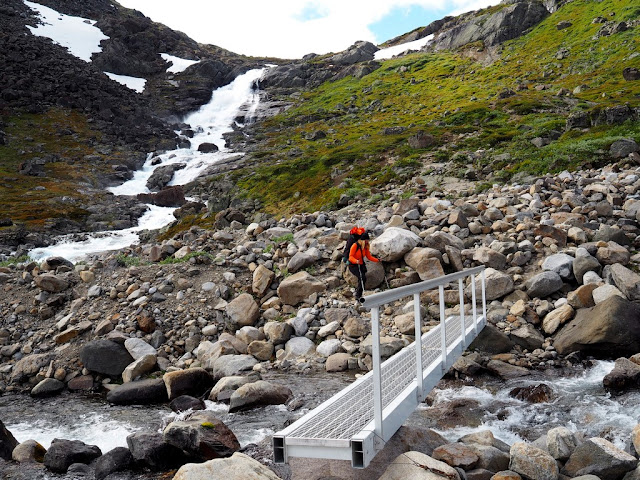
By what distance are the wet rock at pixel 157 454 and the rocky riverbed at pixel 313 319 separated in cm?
2

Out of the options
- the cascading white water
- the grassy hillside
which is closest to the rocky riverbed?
the grassy hillside

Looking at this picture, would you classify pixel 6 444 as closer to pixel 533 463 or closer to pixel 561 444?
pixel 533 463

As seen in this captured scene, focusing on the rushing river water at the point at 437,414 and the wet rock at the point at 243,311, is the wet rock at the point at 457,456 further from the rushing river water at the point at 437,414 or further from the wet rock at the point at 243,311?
the wet rock at the point at 243,311

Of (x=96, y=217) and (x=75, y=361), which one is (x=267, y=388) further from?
(x=96, y=217)

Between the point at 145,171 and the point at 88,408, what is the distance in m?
61.4

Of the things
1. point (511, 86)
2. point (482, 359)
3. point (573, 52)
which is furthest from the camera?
point (573, 52)

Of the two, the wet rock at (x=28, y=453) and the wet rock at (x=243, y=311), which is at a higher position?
the wet rock at (x=243, y=311)

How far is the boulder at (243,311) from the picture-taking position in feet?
40.6

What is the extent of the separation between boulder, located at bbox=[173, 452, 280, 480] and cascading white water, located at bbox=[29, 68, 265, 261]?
2895 cm

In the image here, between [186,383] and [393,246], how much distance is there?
6.69 m

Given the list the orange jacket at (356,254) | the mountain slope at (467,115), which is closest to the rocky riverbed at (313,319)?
the orange jacket at (356,254)

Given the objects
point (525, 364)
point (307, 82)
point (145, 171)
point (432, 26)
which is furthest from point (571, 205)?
point (432, 26)

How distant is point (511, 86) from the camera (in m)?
63.6

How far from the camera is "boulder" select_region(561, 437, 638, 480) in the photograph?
15.0 ft
